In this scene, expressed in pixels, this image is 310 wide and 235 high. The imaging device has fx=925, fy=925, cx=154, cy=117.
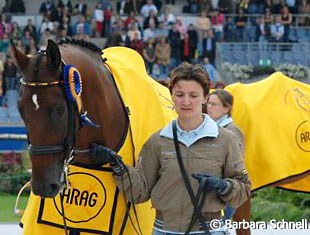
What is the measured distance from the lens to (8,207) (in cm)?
1103

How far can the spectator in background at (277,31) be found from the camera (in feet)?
62.6

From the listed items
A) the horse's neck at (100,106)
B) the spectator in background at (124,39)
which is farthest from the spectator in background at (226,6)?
the horse's neck at (100,106)

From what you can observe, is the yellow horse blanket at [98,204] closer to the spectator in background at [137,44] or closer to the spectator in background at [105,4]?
the spectator in background at [137,44]

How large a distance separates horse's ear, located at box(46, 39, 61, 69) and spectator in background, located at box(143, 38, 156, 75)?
13.7 meters

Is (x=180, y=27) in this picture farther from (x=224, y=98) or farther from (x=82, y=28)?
(x=224, y=98)

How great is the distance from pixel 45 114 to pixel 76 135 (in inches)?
10.3

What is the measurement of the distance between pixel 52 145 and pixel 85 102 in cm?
47

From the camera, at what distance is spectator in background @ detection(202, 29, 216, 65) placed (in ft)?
60.1

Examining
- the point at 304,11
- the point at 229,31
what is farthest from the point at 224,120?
the point at 304,11

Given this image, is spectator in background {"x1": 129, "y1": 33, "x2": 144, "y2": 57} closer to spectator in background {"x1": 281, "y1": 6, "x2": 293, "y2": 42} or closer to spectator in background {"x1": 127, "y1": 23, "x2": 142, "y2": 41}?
spectator in background {"x1": 127, "y1": 23, "x2": 142, "y2": 41}

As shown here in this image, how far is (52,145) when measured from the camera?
4078 mm

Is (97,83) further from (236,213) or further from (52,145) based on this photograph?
(236,213)

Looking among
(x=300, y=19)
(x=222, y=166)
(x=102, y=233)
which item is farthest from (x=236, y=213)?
(x=300, y=19)

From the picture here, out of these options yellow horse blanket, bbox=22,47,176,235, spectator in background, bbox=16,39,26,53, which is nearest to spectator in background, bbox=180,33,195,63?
spectator in background, bbox=16,39,26,53
